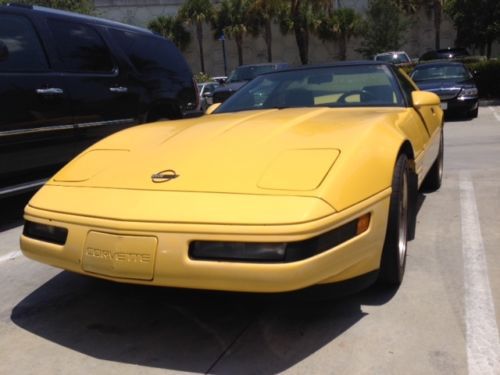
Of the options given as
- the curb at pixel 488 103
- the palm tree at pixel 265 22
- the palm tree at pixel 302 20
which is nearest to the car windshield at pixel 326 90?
the curb at pixel 488 103

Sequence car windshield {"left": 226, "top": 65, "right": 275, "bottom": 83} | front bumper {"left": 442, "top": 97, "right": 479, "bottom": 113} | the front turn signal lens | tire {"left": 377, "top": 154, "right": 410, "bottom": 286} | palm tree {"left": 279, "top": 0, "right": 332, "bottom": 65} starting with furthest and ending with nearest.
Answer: palm tree {"left": 279, "top": 0, "right": 332, "bottom": 65}, car windshield {"left": 226, "top": 65, "right": 275, "bottom": 83}, front bumper {"left": 442, "top": 97, "right": 479, "bottom": 113}, tire {"left": 377, "top": 154, "right": 410, "bottom": 286}, the front turn signal lens

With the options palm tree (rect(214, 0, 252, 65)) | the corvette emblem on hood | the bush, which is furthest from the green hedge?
palm tree (rect(214, 0, 252, 65))

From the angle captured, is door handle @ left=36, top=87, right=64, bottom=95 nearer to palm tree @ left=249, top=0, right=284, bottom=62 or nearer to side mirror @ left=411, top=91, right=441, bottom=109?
side mirror @ left=411, top=91, right=441, bottom=109

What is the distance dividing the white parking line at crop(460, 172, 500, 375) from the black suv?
355 centimetres

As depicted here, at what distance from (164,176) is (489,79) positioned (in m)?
16.2

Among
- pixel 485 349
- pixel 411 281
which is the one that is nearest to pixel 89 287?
pixel 411 281

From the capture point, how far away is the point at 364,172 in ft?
9.03

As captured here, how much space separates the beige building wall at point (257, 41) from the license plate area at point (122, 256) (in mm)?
40274

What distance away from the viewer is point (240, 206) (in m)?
2.50

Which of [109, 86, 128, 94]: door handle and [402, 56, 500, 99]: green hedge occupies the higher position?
[109, 86, 128, 94]: door handle

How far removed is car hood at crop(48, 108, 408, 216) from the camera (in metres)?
2.65

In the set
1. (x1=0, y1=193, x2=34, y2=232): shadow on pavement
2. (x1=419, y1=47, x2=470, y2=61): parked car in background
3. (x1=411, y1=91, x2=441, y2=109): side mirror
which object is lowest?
(x1=0, y1=193, x2=34, y2=232): shadow on pavement

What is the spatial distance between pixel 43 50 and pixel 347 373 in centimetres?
410

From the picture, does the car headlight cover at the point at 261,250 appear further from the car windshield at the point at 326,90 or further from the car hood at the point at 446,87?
the car hood at the point at 446,87
